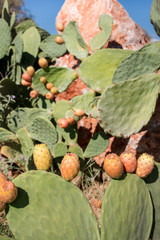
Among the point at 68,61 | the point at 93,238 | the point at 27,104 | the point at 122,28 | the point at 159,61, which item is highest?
the point at 122,28

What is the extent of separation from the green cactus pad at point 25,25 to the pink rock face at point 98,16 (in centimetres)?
27

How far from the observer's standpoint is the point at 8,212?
969 millimetres

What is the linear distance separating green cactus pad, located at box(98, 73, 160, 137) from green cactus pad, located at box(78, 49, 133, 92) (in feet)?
1.20

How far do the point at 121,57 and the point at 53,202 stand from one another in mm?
1060

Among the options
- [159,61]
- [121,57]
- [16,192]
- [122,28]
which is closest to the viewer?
[16,192]

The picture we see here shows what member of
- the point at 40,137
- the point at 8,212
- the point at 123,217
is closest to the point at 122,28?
the point at 40,137

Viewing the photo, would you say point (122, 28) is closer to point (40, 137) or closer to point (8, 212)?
point (40, 137)

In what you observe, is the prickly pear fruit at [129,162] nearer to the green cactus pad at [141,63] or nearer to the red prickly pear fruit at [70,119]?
the green cactus pad at [141,63]

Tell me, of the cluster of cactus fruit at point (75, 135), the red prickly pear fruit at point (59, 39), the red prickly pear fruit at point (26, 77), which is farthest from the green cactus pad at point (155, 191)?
the red prickly pear fruit at point (59, 39)

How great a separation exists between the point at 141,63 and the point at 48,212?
95 centimetres

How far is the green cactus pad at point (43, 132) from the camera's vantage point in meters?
1.83

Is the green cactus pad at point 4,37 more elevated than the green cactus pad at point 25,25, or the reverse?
the green cactus pad at point 25,25

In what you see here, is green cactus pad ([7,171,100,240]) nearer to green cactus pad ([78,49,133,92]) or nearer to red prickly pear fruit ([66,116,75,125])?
red prickly pear fruit ([66,116,75,125])

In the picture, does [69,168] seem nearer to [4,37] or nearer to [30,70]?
[30,70]
